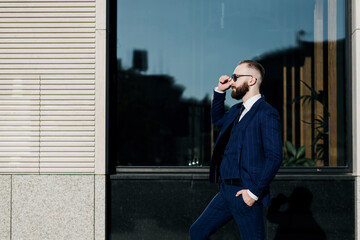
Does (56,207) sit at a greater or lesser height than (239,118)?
lesser

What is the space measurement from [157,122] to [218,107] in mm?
2257

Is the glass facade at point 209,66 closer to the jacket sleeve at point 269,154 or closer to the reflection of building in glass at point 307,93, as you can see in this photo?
the reflection of building in glass at point 307,93

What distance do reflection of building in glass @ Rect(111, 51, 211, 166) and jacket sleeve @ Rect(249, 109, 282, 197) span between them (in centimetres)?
267

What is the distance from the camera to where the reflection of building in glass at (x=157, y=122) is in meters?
5.95

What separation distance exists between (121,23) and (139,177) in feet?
6.98

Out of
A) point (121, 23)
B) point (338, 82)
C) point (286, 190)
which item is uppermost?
point (121, 23)

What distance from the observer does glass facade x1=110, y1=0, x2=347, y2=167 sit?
5.98 m

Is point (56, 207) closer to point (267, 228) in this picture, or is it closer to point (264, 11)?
point (267, 228)

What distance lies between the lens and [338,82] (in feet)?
19.5

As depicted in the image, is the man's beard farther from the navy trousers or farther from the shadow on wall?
the shadow on wall

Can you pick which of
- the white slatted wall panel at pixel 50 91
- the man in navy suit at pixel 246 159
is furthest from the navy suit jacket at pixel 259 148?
the white slatted wall panel at pixel 50 91

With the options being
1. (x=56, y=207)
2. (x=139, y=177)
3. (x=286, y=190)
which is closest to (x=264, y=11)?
(x=286, y=190)

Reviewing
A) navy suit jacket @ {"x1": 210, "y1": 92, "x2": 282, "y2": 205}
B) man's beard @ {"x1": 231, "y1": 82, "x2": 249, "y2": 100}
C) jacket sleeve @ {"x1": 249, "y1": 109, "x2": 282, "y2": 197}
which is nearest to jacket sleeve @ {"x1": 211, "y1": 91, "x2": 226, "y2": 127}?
man's beard @ {"x1": 231, "y1": 82, "x2": 249, "y2": 100}

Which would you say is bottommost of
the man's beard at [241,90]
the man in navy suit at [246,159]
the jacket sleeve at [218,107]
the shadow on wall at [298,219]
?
the shadow on wall at [298,219]
